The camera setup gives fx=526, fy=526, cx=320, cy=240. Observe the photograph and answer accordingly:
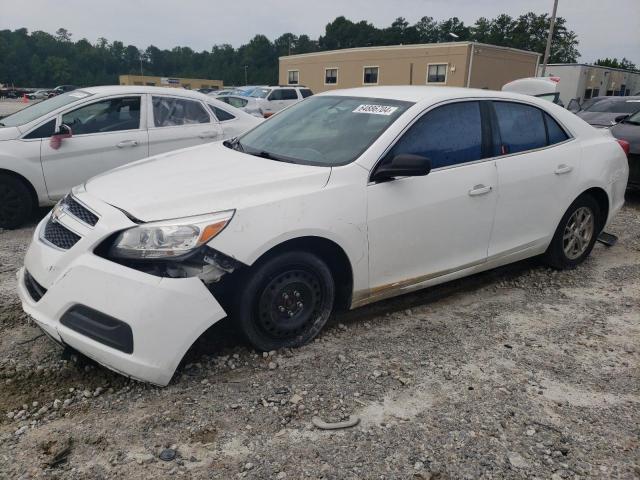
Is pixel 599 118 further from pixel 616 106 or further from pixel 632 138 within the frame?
pixel 632 138

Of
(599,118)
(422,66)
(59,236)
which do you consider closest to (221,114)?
(59,236)

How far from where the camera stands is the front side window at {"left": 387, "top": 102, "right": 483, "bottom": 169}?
3.59 meters

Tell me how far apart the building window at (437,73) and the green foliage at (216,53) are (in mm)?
40298

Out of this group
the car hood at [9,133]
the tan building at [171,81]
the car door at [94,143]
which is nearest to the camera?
the car hood at [9,133]

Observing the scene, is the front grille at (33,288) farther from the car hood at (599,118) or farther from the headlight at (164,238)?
the car hood at (599,118)

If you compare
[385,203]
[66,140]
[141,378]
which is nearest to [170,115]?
[66,140]

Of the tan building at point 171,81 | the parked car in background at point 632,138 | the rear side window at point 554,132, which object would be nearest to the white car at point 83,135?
the rear side window at point 554,132

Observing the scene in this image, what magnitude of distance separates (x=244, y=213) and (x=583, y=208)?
3401mm

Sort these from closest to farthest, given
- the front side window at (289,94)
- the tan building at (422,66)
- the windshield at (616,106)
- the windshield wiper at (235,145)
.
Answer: the windshield wiper at (235,145)
the windshield at (616,106)
the front side window at (289,94)
the tan building at (422,66)

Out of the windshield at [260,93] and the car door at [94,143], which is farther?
the windshield at [260,93]

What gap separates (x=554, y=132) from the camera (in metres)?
4.50

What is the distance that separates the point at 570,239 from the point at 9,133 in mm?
5846

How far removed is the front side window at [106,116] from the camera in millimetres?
6031

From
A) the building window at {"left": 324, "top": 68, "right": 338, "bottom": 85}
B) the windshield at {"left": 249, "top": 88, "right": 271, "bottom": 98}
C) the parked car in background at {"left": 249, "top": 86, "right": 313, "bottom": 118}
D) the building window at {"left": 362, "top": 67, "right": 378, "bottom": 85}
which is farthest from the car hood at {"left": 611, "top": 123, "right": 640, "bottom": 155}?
the building window at {"left": 324, "top": 68, "right": 338, "bottom": 85}
